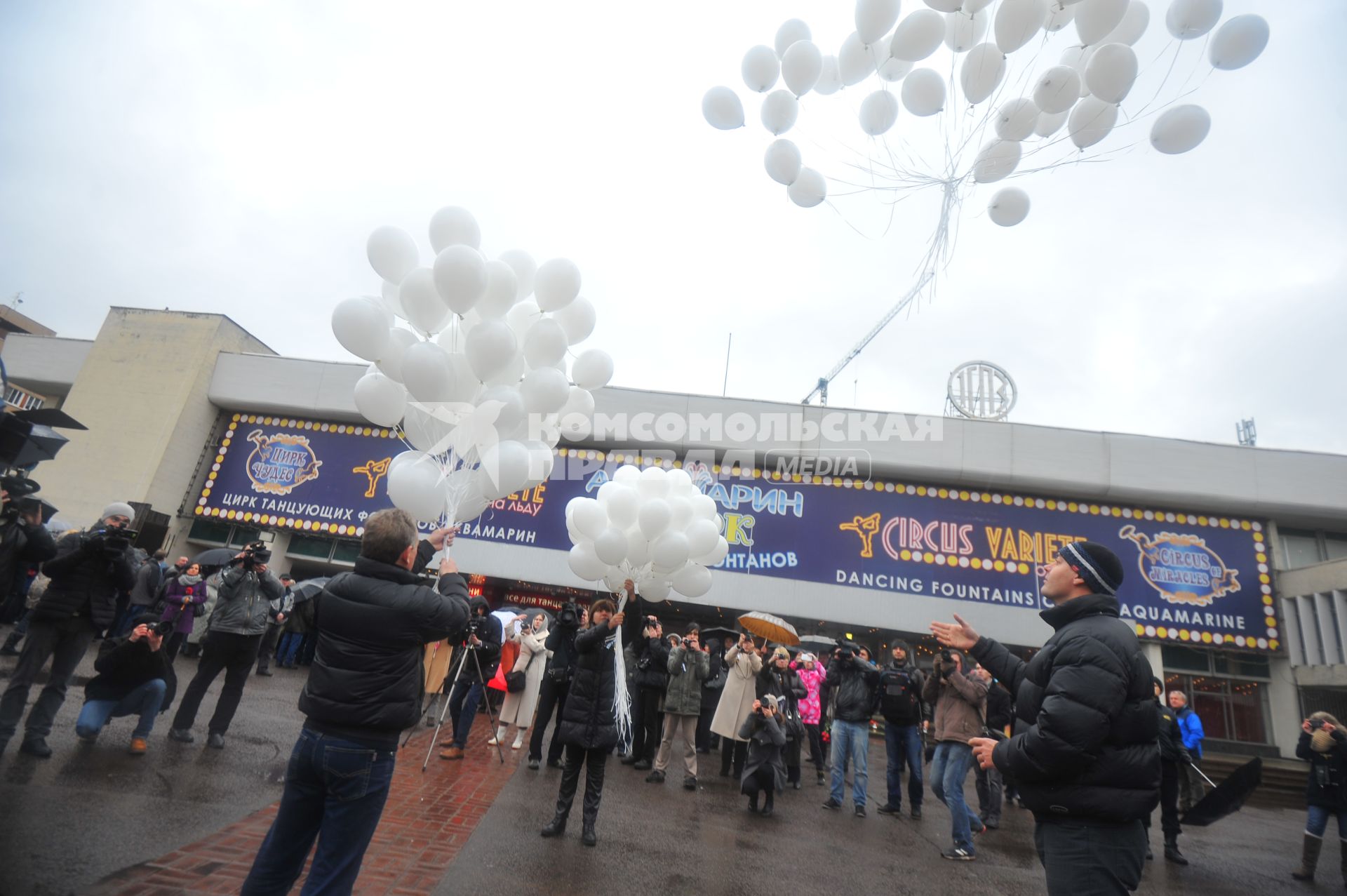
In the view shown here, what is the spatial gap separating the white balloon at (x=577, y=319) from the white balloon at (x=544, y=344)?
265mm

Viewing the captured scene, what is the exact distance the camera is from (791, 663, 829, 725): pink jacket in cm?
923

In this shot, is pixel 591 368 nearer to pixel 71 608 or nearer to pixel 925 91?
pixel 925 91

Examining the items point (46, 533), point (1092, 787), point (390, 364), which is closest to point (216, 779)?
point (46, 533)

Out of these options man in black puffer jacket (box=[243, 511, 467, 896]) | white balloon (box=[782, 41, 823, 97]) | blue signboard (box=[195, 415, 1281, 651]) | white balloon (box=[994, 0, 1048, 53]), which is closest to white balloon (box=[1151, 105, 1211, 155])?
white balloon (box=[994, 0, 1048, 53])

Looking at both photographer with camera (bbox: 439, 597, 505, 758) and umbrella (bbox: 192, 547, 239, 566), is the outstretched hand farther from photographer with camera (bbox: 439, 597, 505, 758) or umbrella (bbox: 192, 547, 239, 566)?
umbrella (bbox: 192, 547, 239, 566)

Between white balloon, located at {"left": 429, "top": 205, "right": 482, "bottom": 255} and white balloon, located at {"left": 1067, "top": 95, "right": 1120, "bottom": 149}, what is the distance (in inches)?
191

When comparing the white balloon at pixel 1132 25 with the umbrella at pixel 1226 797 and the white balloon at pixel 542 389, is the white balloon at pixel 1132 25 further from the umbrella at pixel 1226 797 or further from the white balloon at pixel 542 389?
the umbrella at pixel 1226 797

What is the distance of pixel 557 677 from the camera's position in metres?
6.98

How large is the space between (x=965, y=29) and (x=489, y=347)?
4380 millimetres

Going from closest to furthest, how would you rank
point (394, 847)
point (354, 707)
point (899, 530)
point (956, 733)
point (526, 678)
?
1. point (354, 707)
2. point (394, 847)
3. point (956, 733)
4. point (526, 678)
5. point (899, 530)

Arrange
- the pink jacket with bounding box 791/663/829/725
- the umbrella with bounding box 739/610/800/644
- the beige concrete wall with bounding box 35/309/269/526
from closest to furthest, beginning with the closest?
1. the pink jacket with bounding box 791/663/829/725
2. the umbrella with bounding box 739/610/800/644
3. the beige concrete wall with bounding box 35/309/269/526

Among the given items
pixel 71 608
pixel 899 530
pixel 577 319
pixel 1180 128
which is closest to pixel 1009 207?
pixel 1180 128

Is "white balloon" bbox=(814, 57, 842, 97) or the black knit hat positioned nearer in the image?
the black knit hat

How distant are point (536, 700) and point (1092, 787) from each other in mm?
7017
